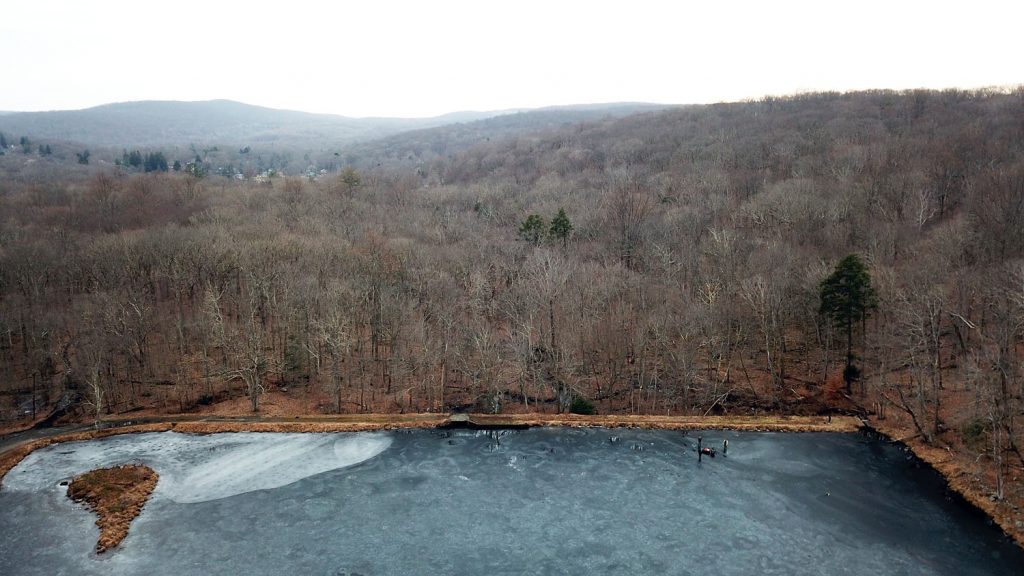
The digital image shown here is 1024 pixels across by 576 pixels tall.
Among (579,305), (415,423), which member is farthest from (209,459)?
(579,305)

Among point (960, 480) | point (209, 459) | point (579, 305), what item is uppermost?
point (579, 305)

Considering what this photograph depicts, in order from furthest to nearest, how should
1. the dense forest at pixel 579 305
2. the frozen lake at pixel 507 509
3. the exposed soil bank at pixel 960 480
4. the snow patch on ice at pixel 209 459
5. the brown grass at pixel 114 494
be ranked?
the dense forest at pixel 579 305
the snow patch on ice at pixel 209 459
the brown grass at pixel 114 494
the exposed soil bank at pixel 960 480
the frozen lake at pixel 507 509

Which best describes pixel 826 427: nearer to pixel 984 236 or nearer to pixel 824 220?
pixel 984 236

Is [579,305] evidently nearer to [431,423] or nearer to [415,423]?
[431,423]

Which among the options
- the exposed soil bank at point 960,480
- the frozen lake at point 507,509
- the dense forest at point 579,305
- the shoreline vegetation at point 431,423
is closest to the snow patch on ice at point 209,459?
the frozen lake at point 507,509

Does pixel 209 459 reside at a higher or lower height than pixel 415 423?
lower

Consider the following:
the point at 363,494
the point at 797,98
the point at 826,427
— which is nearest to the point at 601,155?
the point at 797,98

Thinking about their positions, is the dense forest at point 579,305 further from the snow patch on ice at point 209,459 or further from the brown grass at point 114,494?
the brown grass at point 114,494
